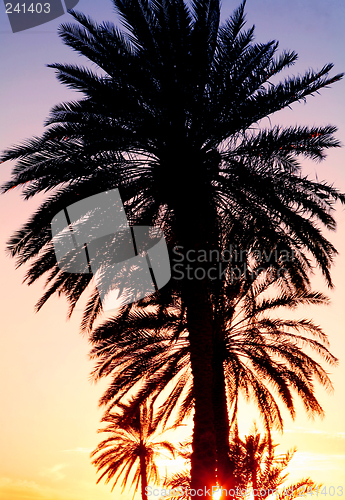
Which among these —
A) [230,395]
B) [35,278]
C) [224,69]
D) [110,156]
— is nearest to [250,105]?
[224,69]

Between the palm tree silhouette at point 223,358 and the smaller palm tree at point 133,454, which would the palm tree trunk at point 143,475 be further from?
the palm tree silhouette at point 223,358

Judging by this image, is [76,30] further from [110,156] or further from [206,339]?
[206,339]

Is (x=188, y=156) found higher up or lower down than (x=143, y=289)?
higher up

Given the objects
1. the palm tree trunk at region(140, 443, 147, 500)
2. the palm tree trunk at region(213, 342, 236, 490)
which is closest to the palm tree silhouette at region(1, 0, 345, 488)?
the palm tree trunk at region(213, 342, 236, 490)

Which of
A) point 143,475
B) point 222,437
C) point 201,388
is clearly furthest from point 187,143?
point 143,475

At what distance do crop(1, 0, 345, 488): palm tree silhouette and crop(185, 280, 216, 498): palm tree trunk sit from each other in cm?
2

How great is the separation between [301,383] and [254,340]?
1879 mm

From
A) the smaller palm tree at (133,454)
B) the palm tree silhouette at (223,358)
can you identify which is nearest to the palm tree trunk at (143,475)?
the smaller palm tree at (133,454)

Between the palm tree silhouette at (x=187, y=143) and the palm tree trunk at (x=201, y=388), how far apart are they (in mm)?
22

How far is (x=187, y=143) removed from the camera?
11.1m

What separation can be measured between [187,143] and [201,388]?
209 inches

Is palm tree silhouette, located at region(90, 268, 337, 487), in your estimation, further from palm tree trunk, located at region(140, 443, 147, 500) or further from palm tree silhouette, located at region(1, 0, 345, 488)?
palm tree trunk, located at region(140, 443, 147, 500)

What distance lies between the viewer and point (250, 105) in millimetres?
10648

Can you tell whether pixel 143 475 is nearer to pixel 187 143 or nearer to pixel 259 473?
pixel 259 473
